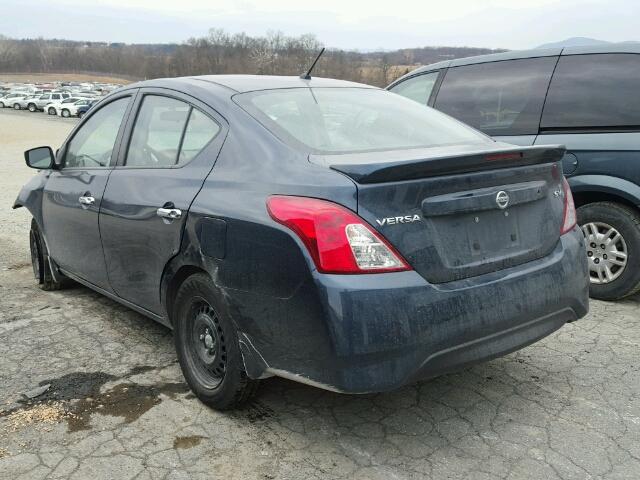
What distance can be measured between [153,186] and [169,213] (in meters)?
0.30

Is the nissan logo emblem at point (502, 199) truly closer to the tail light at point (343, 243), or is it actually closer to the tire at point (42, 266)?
the tail light at point (343, 243)

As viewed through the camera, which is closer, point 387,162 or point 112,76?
point 387,162

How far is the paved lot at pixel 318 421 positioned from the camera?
264 centimetres

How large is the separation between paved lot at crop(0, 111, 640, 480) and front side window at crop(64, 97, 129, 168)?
46.6 inches

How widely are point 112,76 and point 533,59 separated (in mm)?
158125

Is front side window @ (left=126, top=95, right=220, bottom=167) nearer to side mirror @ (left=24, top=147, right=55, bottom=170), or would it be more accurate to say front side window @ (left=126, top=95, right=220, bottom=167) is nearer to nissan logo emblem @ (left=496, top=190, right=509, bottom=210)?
side mirror @ (left=24, top=147, right=55, bottom=170)

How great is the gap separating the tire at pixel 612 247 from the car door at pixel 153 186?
3.06m

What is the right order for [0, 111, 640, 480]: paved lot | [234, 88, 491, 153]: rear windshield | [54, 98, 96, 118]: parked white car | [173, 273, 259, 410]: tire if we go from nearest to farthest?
[0, 111, 640, 480]: paved lot
[173, 273, 259, 410]: tire
[234, 88, 491, 153]: rear windshield
[54, 98, 96, 118]: parked white car

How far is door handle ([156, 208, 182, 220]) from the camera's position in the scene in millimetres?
3102

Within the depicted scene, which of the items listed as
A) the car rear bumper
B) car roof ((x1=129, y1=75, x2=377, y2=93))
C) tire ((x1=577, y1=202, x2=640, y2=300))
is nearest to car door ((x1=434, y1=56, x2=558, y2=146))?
tire ((x1=577, y1=202, x2=640, y2=300))

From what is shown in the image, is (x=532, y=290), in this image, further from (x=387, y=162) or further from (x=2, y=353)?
(x=2, y=353)

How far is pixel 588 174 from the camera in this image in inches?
184

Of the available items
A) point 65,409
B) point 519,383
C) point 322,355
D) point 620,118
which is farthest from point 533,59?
point 65,409

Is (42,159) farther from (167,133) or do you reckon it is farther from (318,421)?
(318,421)
